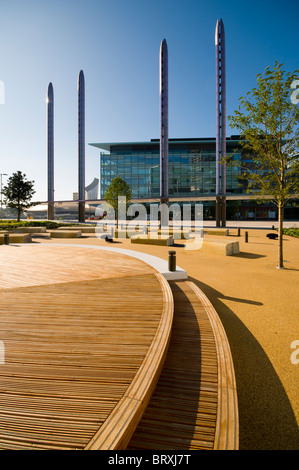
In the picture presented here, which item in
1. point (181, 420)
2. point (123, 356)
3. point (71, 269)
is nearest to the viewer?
point (181, 420)

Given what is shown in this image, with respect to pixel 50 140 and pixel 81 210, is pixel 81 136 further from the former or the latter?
pixel 81 210

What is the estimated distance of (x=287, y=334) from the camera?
209 inches

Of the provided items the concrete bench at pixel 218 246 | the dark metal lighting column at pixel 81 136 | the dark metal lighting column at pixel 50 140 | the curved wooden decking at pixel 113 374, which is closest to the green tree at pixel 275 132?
the concrete bench at pixel 218 246

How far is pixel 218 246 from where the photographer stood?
15.6 meters

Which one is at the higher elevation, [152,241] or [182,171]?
[182,171]

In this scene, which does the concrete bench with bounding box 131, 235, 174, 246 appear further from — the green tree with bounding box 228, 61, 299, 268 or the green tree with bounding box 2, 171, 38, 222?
the green tree with bounding box 2, 171, 38, 222

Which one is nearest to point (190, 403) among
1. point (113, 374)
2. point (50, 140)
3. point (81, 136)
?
point (113, 374)

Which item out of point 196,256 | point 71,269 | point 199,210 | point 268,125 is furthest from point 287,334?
point 199,210

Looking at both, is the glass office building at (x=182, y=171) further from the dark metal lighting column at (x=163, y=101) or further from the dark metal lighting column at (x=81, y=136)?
the dark metal lighting column at (x=163, y=101)

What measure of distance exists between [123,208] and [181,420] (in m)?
37.2

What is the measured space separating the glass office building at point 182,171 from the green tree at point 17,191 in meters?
36.4

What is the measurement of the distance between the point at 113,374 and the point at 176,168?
7164cm

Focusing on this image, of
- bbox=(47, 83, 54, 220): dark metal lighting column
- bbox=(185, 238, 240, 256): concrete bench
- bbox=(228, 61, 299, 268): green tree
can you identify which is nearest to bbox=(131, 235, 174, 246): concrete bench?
bbox=(185, 238, 240, 256): concrete bench
